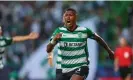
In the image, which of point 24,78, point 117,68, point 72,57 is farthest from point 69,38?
point 24,78

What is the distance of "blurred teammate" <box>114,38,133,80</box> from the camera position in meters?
20.6

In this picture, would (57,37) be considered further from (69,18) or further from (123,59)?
(123,59)

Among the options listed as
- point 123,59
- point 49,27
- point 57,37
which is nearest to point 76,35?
point 57,37

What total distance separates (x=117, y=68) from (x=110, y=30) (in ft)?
7.31

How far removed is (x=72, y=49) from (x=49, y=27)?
12090 mm

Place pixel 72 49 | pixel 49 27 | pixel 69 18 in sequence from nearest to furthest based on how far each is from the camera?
pixel 69 18 → pixel 72 49 → pixel 49 27

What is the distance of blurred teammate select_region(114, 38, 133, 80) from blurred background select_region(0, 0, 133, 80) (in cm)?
155

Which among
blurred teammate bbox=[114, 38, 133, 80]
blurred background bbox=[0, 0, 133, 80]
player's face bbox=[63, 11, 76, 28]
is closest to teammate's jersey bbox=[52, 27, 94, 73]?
player's face bbox=[63, 11, 76, 28]

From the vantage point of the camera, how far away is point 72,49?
10672 mm

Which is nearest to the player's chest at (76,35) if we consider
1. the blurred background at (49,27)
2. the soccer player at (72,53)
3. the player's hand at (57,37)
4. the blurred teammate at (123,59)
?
the soccer player at (72,53)

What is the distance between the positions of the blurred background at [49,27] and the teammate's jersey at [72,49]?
11757mm

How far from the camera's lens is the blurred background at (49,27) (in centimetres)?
2261

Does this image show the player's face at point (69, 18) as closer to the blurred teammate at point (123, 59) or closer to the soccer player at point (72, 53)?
the soccer player at point (72, 53)

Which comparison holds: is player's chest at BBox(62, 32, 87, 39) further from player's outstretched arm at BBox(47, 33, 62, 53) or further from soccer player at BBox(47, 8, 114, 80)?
player's outstretched arm at BBox(47, 33, 62, 53)
